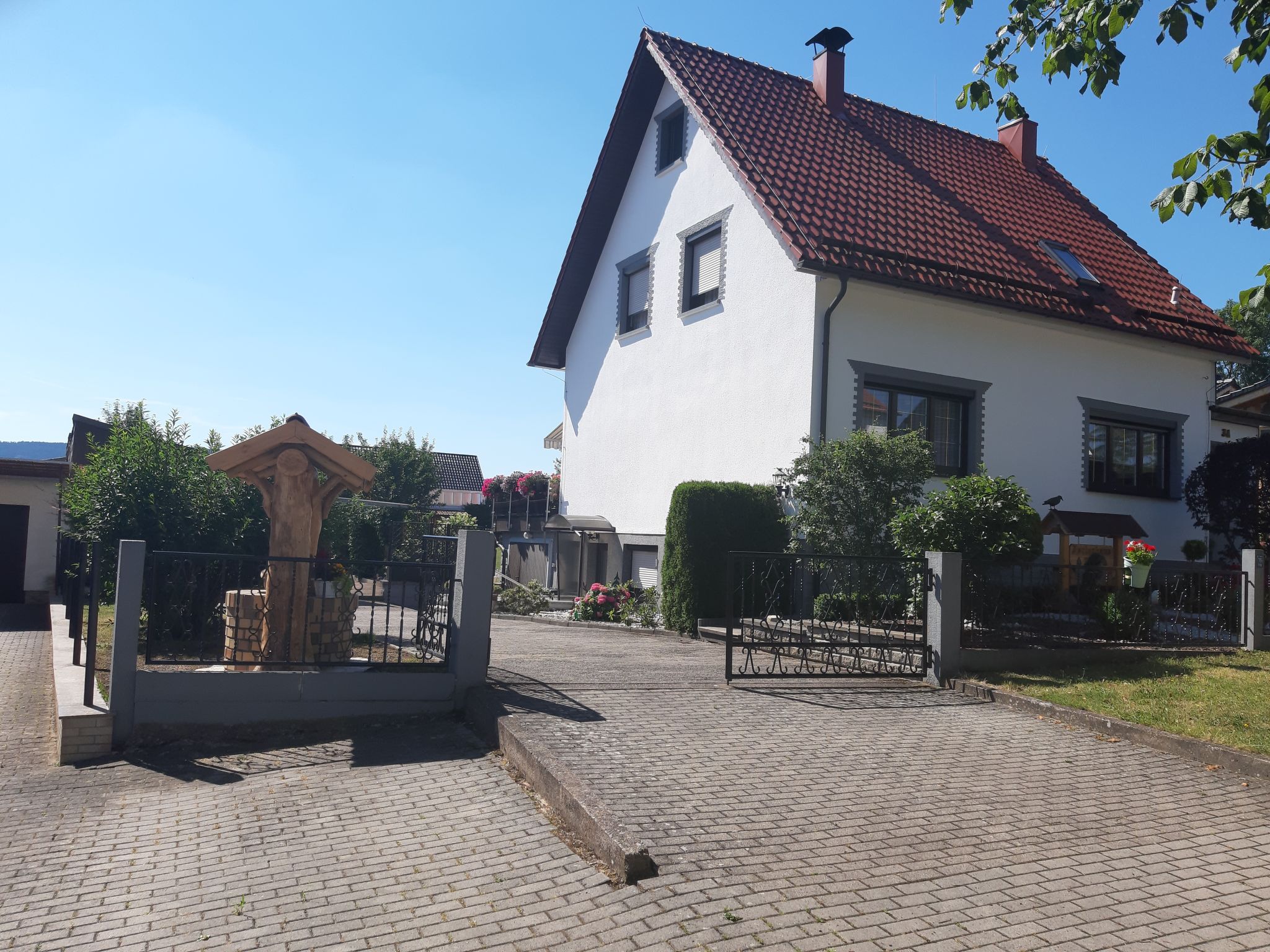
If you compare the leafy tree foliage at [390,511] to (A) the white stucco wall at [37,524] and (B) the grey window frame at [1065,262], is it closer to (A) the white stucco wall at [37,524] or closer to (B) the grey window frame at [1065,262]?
(A) the white stucco wall at [37,524]

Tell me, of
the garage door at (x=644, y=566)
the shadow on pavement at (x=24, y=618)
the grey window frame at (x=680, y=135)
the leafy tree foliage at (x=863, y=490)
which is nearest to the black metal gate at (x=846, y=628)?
the leafy tree foliage at (x=863, y=490)

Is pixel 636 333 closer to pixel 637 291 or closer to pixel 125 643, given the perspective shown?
pixel 637 291

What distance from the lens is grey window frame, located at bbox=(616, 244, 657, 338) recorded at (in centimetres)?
1844

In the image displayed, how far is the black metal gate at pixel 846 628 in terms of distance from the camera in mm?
9562

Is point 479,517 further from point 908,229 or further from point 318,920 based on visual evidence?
point 318,920

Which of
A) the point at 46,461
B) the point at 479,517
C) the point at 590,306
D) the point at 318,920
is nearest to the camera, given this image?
the point at 318,920

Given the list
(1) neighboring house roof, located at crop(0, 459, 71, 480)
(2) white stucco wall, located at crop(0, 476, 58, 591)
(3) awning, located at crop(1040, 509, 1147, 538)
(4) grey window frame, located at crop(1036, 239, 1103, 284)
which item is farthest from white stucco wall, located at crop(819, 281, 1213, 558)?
(2) white stucco wall, located at crop(0, 476, 58, 591)

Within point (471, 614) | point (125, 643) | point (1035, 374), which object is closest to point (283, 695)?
point (125, 643)

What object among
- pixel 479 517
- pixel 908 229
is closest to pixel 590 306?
pixel 908 229

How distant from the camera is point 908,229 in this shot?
1541 cm

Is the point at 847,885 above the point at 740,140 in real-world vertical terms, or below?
below

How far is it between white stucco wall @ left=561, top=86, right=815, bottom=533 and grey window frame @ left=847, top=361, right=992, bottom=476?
91 cm

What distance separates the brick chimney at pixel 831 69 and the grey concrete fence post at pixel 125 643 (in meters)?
15.3

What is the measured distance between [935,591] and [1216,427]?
11.8m
